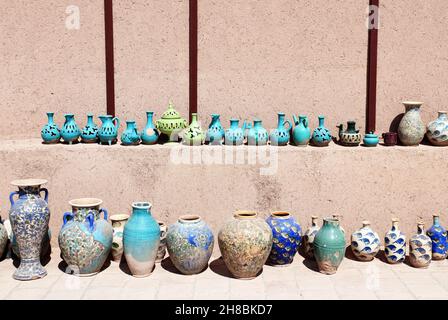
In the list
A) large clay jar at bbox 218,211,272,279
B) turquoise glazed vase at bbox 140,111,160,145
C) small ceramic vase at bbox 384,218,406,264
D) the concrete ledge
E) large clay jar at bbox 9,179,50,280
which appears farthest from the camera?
turquoise glazed vase at bbox 140,111,160,145

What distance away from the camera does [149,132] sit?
650 centimetres

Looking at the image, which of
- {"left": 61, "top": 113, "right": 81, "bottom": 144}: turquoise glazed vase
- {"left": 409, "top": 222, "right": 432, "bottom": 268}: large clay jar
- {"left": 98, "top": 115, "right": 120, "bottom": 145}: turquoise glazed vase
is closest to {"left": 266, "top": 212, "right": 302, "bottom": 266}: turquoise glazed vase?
{"left": 409, "top": 222, "right": 432, "bottom": 268}: large clay jar

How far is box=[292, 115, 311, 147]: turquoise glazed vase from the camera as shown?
21.0 ft

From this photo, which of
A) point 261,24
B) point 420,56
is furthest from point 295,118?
point 420,56

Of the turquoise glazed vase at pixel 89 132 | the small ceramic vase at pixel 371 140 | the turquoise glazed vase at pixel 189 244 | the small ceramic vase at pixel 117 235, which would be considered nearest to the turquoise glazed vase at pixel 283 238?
the turquoise glazed vase at pixel 189 244

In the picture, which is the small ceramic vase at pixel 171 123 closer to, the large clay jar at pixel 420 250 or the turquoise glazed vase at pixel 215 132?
the turquoise glazed vase at pixel 215 132

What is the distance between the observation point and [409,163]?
6.31m

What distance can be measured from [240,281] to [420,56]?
11.7 ft

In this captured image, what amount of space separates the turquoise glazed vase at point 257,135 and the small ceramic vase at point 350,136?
34.7 inches

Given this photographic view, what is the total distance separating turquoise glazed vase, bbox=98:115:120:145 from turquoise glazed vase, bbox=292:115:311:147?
2.05m

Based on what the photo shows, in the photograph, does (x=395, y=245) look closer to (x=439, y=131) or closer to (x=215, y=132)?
(x=439, y=131)

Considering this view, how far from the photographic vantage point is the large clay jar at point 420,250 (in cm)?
573

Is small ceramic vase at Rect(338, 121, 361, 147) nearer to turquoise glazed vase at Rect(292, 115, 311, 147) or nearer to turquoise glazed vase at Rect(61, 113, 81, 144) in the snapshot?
turquoise glazed vase at Rect(292, 115, 311, 147)

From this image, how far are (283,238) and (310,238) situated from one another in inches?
18.4
